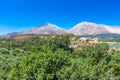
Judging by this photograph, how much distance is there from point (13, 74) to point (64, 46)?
236 ft

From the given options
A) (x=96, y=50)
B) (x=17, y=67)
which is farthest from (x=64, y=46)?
(x=17, y=67)

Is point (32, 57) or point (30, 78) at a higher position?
point (32, 57)

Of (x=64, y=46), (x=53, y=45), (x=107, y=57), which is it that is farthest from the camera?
(x=64, y=46)

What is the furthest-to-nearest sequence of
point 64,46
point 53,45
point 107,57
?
1. point 64,46
2. point 53,45
3. point 107,57

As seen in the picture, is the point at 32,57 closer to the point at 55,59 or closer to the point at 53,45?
the point at 55,59

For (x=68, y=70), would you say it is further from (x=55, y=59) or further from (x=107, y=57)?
(x=107, y=57)

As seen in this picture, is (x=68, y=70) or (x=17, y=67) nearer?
(x=68, y=70)

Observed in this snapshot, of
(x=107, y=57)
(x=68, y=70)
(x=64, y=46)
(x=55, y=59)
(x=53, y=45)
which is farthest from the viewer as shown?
(x=64, y=46)

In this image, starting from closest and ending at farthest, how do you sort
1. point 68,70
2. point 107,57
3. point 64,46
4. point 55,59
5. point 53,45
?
point 68,70 < point 55,59 < point 107,57 < point 53,45 < point 64,46

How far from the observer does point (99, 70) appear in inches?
992

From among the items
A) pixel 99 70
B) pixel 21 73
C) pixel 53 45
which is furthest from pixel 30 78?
pixel 53 45

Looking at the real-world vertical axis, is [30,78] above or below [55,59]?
below

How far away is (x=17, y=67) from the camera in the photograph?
1078 inches

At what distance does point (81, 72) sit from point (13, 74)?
709 cm
